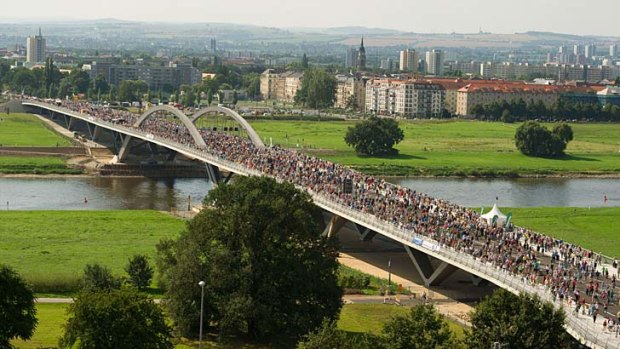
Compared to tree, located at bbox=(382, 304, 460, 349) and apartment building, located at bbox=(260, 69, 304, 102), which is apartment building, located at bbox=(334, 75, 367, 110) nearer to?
apartment building, located at bbox=(260, 69, 304, 102)

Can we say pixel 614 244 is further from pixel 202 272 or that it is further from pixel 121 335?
pixel 121 335

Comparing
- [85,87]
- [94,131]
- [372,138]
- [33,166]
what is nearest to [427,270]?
[33,166]

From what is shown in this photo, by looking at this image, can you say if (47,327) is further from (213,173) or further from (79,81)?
(79,81)

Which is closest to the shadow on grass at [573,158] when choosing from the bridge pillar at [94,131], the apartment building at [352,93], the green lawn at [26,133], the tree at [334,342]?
the bridge pillar at [94,131]

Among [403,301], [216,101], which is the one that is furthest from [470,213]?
[216,101]

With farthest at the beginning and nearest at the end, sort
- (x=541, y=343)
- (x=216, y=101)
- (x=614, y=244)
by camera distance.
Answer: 1. (x=216, y=101)
2. (x=614, y=244)
3. (x=541, y=343)

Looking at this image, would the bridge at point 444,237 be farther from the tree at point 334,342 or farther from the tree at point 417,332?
the tree at point 334,342
